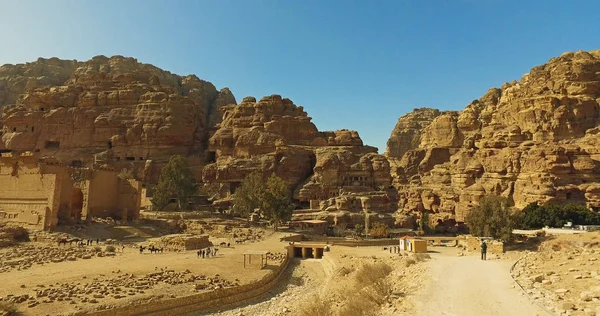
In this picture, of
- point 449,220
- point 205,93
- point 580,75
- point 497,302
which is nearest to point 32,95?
point 205,93

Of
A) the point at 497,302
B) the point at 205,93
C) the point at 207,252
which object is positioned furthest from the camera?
the point at 205,93

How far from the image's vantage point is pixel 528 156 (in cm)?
5659

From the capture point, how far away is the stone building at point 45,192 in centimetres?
3566

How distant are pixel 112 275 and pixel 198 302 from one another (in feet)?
20.1

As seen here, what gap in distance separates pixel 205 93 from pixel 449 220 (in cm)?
7167

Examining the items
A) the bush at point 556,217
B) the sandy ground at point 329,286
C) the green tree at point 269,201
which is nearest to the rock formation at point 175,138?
the green tree at point 269,201

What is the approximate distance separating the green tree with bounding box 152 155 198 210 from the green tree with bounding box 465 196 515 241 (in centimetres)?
3639

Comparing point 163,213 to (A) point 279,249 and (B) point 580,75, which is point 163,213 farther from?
(B) point 580,75

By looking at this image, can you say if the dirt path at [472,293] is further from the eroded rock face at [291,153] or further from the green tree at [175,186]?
the green tree at [175,186]

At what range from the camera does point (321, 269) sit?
32.4 m

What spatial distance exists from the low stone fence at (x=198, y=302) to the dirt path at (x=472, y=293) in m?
10.4

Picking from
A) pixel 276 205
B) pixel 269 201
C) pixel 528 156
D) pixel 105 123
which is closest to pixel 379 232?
pixel 276 205

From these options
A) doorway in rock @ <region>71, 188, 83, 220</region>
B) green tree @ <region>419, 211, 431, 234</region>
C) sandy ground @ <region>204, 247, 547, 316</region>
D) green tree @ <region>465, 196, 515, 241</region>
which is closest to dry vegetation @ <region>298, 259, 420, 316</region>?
sandy ground @ <region>204, 247, 547, 316</region>

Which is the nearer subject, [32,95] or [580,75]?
[580,75]
